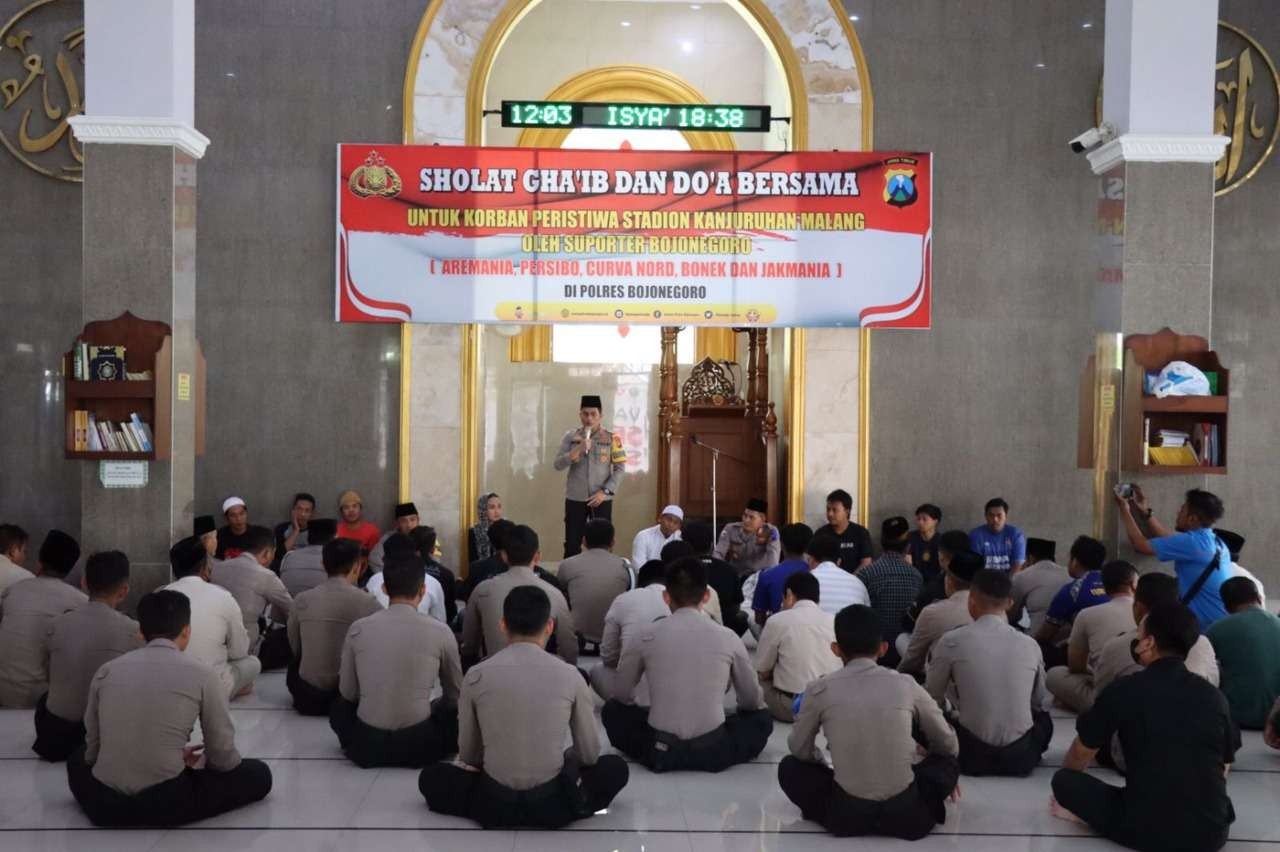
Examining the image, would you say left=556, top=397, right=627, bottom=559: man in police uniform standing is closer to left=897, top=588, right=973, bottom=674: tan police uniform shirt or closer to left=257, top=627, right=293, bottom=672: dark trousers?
left=257, top=627, right=293, bottom=672: dark trousers

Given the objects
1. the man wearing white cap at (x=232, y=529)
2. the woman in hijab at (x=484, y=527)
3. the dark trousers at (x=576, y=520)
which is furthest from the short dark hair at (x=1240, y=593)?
the man wearing white cap at (x=232, y=529)

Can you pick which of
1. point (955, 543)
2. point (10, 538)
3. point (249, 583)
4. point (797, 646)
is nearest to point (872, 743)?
point (797, 646)

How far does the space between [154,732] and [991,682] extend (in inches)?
114

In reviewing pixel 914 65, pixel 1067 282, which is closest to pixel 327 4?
pixel 914 65

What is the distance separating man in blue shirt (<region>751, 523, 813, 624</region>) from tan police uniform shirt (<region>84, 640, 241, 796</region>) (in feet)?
10.5

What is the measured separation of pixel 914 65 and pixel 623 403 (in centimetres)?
433

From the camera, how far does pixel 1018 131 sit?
393 inches

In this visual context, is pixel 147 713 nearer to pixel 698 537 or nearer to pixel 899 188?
pixel 698 537

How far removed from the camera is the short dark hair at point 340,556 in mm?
5824

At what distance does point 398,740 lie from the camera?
4.96m

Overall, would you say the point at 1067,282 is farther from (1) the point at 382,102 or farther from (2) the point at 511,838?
(2) the point at 511,838

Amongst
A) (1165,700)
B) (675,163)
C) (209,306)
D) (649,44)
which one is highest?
(649,44)

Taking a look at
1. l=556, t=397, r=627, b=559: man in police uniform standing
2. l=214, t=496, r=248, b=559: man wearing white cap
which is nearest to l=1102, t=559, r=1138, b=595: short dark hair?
l=556, t=397, r=627, b=559: man in police uniform standing

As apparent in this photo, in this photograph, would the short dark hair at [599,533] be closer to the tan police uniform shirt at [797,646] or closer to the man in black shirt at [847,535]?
the tan police uniform shirt at [797,646]
